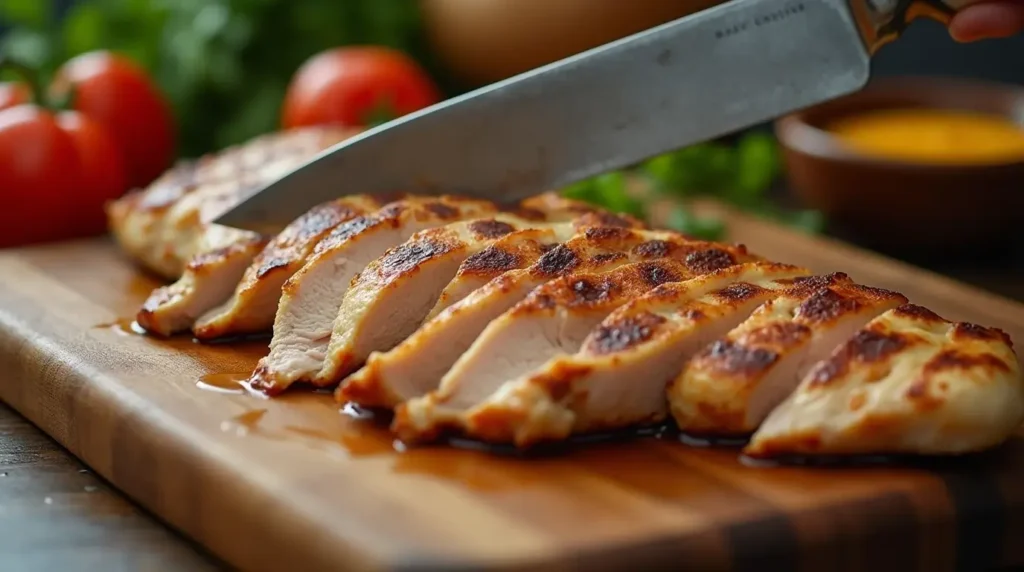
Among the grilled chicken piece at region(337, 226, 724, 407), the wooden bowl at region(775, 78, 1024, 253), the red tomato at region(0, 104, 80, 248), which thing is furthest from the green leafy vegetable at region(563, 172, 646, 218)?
the red tomato at region(0, 104, 80, 248)

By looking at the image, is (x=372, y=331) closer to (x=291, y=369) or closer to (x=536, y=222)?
(x=291, y=369)

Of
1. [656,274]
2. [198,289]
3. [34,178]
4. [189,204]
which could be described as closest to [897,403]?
[656,274]

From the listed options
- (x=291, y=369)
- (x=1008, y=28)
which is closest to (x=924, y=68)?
(x=1008, y=28)

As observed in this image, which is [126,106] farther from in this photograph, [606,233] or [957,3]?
[957,3]

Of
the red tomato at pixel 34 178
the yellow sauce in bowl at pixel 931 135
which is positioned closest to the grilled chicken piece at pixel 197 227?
the red tomato at pixel 34 178

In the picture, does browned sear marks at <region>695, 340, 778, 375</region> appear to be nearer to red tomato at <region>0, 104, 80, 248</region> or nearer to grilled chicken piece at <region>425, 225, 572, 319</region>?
grilled chicken piece at <region>425, 225, 572, 319</region>

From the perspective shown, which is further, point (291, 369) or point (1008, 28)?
point (1008, 28)

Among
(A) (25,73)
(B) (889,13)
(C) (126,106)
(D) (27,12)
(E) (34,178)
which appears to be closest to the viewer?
Result: (B) (889,13)
